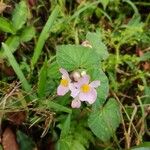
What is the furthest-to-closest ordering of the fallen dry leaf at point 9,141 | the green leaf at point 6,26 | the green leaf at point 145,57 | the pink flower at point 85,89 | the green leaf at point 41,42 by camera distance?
1. the green leaf at point 145,57
2. the green leaf at point 6,26
3. the green leaf at point 41,42
4. the fallen dry leaf at point 9,141
5. the pink flower at point 85,89

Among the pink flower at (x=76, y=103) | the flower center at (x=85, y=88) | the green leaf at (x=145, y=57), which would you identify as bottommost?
the green leaf at (x=145, y=57)

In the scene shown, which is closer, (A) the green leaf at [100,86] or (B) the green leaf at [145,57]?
(A) the green leaf at [100,86]

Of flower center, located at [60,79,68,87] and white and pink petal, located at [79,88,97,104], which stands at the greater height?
flower center, located at [60,79,68,87]

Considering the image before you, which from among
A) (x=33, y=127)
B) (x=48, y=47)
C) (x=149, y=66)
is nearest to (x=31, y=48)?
(x=48, y=47)

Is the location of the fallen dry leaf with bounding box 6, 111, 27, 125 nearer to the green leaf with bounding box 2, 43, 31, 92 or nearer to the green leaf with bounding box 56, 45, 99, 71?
the green leaf with bounding box 2, 43, 31, 92

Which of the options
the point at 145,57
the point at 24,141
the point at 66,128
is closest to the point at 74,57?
the point at 66,128

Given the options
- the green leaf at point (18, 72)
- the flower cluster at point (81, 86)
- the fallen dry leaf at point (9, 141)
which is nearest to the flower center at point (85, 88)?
the flower cluster at point (81, 86)

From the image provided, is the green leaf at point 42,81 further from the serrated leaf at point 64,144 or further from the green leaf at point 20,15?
the green leaf at point 20,15

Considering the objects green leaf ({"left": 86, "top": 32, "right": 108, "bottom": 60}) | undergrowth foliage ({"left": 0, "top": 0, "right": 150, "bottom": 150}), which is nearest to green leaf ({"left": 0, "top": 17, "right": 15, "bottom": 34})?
undergrowth foliage ({"left": 0, "top": 0, "right": 150, "bottom": 150})
